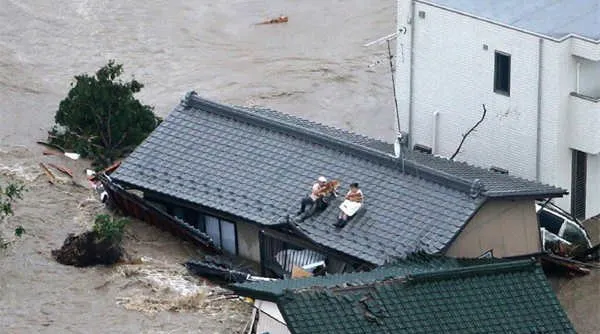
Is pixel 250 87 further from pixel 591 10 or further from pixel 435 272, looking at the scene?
pixel 435 272

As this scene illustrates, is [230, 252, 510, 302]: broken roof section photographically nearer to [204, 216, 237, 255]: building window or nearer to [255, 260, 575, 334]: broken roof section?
[255, 260, 575, 334]: broken roof section

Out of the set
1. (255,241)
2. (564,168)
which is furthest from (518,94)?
(255,241)

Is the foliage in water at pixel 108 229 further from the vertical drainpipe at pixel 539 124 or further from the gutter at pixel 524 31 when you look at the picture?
the vertical drainpipe at pixel 539 124

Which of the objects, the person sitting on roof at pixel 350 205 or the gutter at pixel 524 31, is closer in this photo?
the person sitting on roof at pixel 350 205

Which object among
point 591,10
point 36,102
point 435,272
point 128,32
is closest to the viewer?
point 435,272

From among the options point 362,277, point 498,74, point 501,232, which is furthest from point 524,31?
point 362,277

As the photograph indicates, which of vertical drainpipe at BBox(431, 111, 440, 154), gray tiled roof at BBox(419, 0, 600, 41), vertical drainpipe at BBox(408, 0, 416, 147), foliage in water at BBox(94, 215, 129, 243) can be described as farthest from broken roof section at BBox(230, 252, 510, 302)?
vertical drainpipe at BBox(408, 0, 416, 147)

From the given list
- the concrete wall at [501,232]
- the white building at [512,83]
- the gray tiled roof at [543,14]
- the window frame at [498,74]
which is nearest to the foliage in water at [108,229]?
the concrete wall at [501,232]
